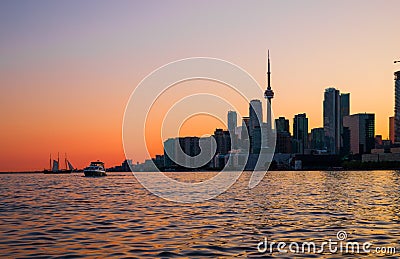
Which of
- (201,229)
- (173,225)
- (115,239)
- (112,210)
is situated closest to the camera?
(115,239)

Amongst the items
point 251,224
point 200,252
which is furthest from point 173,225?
point 200,252

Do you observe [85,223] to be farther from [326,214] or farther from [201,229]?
[326,214]

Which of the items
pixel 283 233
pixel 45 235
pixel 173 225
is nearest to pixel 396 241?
pixel 283 233

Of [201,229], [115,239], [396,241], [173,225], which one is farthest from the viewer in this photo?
[173,225]

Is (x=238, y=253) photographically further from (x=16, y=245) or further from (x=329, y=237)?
(x=16, y=245)

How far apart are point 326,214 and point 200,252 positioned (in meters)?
24.9

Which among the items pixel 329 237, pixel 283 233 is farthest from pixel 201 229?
pixel 329 237

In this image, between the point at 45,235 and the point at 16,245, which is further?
the point at 45,235

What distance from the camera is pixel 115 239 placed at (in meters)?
37.2

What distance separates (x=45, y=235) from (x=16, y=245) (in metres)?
4.40

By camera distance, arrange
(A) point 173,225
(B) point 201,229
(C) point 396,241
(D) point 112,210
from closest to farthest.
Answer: (C) point 396,241 < (B) point 201,229 < (A) point 173,225 < (D) point 112,210

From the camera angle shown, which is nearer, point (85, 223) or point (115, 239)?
point (115, 239)

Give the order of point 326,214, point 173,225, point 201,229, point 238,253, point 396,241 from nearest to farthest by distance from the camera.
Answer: point 238,253, point 396,241, point 201,229, point 173,225, point 326,214

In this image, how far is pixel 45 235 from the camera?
39.3 meters
